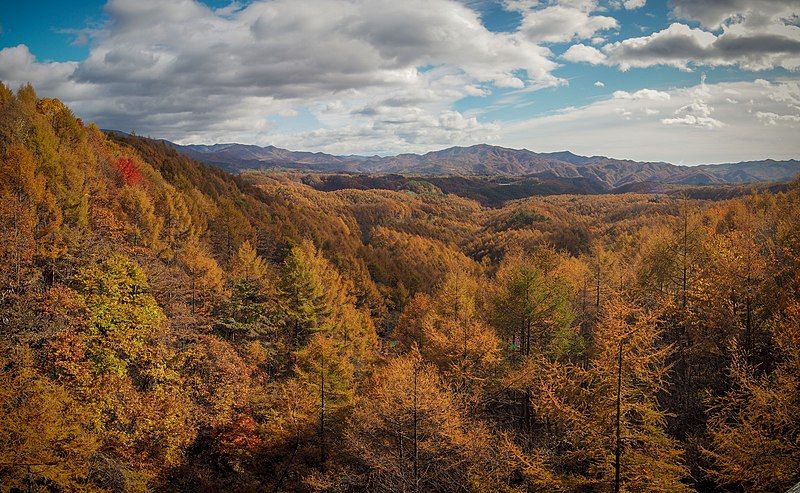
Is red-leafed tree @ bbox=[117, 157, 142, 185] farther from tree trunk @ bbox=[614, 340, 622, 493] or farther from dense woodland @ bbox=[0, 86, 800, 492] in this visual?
tree trunk @ bbox=[614, 340, 622, 493]

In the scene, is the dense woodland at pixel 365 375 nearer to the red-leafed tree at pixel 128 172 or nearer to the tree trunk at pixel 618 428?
the tree trunk at pixel 618 428

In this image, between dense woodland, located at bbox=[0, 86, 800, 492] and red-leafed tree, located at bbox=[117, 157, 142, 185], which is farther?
red-leafed tree, located at bbox=[117, 157, 142, 185]

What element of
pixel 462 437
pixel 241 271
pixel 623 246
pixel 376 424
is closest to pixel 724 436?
pixel 462 437

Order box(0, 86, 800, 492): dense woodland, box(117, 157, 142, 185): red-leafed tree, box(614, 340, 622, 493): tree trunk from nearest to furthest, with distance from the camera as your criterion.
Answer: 1. box(614, 340, 622, 493): tree trunk
2. box(0, 86, 800, 492): dense woodland
3. box(117, 157, 142, 185): red-leafed tree

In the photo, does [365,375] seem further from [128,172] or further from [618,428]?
[128,172]

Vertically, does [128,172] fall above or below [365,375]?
above

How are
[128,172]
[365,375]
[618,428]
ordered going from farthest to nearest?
[128,172]
[365,375]
[618,428]

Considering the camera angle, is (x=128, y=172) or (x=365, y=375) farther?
(x=128, y=172)

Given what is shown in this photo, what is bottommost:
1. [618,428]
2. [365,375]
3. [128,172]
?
[365,375]

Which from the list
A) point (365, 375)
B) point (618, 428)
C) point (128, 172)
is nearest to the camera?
point (618, 428)

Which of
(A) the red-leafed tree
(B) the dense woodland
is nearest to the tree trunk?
(B) the dense woodland

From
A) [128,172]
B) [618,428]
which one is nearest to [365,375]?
[618,428]
